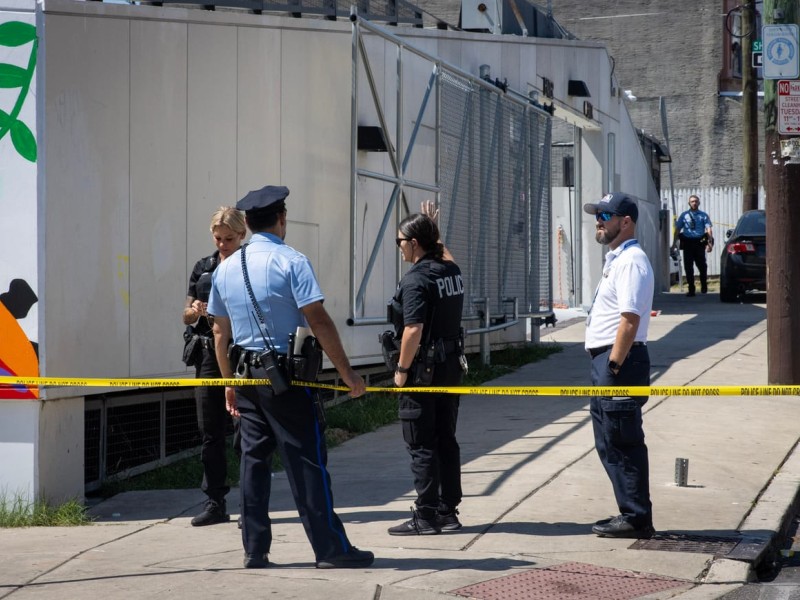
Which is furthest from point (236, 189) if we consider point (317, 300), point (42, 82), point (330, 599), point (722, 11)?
point (722, 11)

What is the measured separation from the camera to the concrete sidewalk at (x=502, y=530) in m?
5.73

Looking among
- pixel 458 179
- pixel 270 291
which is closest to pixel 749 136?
pixel 458 179

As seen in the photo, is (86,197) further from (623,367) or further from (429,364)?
(623,367)

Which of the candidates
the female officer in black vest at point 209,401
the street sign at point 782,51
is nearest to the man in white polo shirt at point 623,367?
the female officer in black vest at point 209,401

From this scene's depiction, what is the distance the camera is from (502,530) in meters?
6.79

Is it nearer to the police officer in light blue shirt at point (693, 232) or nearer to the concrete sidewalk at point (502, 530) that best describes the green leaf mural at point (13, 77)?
the concrete sidewalk at point (502, 530)

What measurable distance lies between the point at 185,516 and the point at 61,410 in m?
0.99

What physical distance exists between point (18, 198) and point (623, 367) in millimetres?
3598

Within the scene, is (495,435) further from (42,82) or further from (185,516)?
(42,82)

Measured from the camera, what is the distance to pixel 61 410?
24.4 ft

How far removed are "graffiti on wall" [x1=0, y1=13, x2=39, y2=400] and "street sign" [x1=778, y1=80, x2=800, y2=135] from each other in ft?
21.1

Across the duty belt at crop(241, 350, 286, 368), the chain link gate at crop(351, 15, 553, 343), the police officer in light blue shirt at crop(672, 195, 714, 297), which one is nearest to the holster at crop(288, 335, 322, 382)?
the duty belt at crop(241, 350, 286, 368)

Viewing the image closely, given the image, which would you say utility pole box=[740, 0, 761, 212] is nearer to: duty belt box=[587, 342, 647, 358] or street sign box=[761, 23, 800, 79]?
street sign box=[761, 23, 800, 79]

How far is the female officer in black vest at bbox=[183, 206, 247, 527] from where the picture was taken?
281 inches
